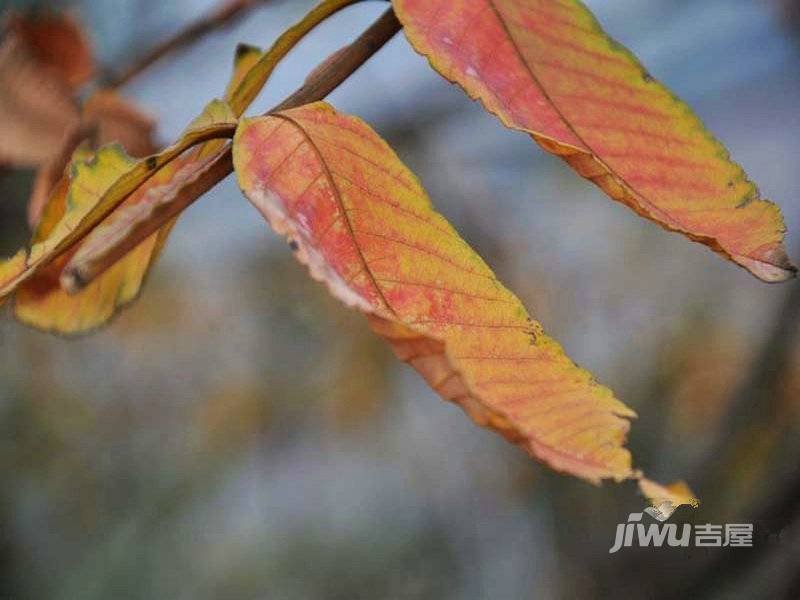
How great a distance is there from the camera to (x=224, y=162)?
0.92 ft

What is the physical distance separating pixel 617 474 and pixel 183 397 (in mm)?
1908

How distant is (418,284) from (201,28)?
1.33 feet

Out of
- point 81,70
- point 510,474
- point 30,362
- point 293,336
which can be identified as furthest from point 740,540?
point 30,362

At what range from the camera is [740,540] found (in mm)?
998

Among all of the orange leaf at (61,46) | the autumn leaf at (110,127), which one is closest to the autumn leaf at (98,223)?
the autumn leaf at (110,127)

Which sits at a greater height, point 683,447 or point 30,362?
point 30,362

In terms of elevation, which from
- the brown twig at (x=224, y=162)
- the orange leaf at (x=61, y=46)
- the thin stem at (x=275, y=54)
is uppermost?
the orange leaf at (x=61, y=46)

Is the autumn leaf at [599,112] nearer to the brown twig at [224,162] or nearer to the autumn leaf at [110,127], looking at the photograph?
the brown twig at [224,162]

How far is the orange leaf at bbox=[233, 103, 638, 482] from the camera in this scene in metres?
0.23

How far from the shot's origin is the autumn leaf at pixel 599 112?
284 mm

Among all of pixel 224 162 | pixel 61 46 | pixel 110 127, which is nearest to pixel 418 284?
pixel 224 162

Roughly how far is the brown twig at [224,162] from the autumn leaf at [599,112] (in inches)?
1.1

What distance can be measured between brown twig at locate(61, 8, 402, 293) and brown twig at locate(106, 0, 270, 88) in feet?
1.05

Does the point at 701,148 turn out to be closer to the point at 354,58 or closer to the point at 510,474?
the point at 354,58
